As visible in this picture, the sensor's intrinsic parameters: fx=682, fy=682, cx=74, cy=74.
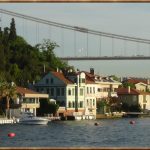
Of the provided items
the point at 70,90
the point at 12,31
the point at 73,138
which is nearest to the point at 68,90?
the point at 70,90

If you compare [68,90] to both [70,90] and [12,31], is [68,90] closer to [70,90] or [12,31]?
[70,90]

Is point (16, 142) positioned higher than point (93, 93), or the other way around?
point (93, 93)

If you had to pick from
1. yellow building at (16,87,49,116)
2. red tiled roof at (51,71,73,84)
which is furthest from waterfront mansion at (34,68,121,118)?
yellow building at (16,87,49,116)

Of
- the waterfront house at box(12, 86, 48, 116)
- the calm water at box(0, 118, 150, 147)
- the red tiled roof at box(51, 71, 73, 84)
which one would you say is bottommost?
the calm water at box(0, 118, 150, 147)

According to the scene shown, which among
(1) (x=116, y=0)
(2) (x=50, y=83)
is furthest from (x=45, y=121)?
(1) (x=116, y=0)

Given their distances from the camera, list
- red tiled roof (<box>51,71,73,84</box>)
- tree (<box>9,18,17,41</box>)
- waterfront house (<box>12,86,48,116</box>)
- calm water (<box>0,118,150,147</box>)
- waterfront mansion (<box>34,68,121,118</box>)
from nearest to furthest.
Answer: calm water (<box>0,118,150,147</box>) → waterfront house (<box>12,86,48,116</box>) → waterfront mansion (<box>34,68,121,118</box>) → red tiled roof (<box>51,71,73,84</box>) → tree (<box>9,18,17,41</box>)

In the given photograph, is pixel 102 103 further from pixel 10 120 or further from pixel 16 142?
pixel 16 142

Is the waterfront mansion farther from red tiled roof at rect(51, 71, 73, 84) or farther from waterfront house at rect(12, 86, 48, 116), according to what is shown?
waterfront house at rect(12, 86, 48, 116)

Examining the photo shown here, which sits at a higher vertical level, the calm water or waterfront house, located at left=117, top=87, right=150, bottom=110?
waterfront house, located at left=117, top=87, right=150, bottom=110

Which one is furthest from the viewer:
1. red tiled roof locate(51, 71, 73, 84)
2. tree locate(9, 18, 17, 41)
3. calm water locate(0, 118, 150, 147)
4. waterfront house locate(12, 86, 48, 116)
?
tree locate(9, 18, 17, 41)
